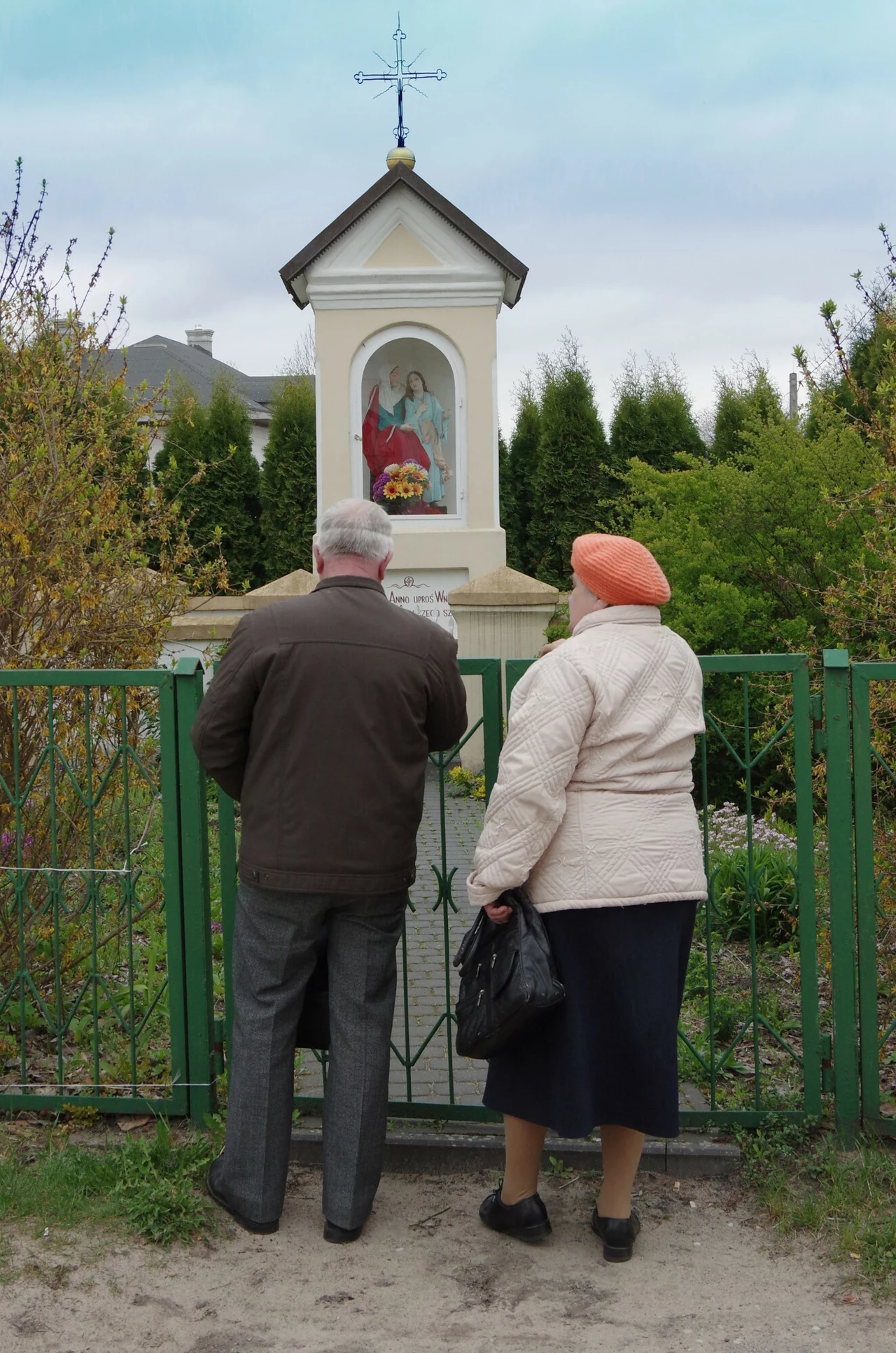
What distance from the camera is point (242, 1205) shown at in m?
3.12

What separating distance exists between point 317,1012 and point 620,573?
133 cm

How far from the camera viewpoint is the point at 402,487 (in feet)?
36.9

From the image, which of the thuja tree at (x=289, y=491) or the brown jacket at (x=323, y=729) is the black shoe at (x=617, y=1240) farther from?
the thuja tree at (x=289, y=491)

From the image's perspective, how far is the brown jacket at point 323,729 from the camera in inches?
113

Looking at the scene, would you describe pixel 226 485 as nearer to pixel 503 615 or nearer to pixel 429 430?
pixel 429 430

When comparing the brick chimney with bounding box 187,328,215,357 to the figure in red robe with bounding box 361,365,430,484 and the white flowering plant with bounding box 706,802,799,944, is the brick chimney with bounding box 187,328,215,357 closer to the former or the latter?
the figure in red robe with bounding box 361,365,430,484

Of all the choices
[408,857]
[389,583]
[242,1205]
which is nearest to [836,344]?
[408,857]

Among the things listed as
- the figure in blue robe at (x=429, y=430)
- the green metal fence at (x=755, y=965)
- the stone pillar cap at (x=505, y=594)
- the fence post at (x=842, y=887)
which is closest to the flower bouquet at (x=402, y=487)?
the figure in blue robe at (x=429, y=430)

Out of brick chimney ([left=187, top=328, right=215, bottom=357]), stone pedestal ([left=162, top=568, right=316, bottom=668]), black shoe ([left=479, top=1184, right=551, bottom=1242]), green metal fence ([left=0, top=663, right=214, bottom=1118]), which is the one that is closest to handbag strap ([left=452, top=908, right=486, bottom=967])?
black shoe ([left=479, top=1184, right=551, bottom=1242])

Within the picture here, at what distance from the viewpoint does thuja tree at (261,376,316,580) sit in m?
15.0

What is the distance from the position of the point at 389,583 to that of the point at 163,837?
7.47 meters

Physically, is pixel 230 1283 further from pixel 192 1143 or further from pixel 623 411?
pixel 623 411

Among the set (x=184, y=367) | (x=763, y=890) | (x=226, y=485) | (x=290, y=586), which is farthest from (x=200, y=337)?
(x=763, y=890)

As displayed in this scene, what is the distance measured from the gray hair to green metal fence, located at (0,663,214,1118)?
0.71 meters
